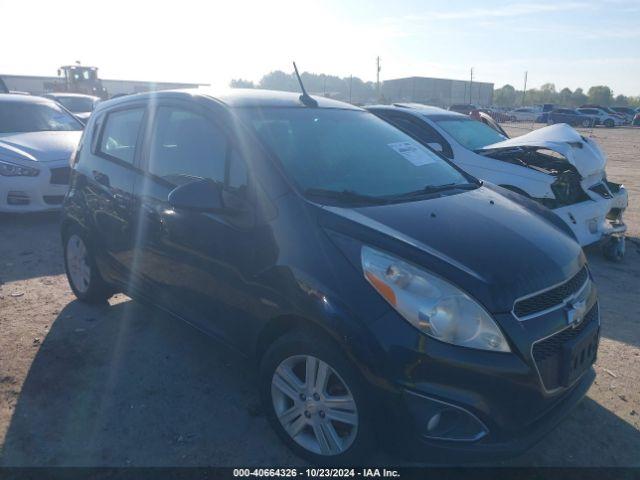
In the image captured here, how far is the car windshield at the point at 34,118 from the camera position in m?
8.06

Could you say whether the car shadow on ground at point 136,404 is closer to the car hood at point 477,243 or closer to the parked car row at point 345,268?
the parked car row at point 345,268

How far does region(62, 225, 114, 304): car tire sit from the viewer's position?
4.30 m

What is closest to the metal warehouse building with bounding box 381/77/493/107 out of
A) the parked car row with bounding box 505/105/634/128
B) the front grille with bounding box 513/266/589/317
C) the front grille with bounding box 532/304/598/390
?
the parked car row with bounding box 505/105/634/128

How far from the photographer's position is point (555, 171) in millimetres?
6375

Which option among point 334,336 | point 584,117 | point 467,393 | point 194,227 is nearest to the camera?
point 467,393

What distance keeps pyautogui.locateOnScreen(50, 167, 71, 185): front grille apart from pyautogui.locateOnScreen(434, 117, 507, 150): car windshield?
514 cm

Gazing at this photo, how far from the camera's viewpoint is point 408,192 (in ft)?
10.1

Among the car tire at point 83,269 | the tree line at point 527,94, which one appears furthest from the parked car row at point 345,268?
the tree line at point 527,94

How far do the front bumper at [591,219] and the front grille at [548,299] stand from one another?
317 cm

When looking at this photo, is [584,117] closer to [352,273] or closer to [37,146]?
[37,146]

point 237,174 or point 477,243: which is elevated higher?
point 237,174

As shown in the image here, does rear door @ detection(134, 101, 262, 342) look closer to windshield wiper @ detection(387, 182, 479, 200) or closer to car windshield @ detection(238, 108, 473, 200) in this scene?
car windshield @ detection(238, 108, 473, 200)

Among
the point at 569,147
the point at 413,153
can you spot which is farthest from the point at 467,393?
the point at 569,147

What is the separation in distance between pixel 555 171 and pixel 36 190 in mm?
6749
